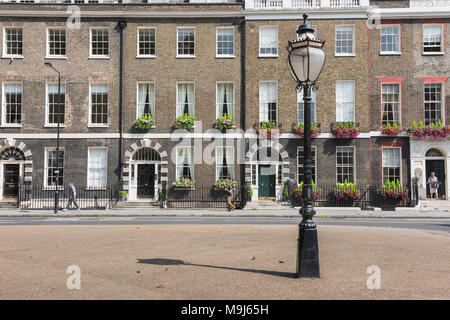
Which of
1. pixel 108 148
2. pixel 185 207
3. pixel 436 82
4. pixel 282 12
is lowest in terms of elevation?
pixel 185 207

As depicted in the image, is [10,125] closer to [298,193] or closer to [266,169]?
[266,169]

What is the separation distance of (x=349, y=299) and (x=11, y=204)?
23.7m

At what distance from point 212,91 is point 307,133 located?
18.5 meters

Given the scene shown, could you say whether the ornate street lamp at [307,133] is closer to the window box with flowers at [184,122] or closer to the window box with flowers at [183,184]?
the window box with flowers at [184,122]

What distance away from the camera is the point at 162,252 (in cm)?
853

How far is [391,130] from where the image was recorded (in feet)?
78.2

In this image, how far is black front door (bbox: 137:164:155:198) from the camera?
80.3ft

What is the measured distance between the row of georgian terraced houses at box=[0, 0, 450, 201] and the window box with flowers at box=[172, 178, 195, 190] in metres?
0.45

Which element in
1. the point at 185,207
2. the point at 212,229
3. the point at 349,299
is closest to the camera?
the point at 349,299

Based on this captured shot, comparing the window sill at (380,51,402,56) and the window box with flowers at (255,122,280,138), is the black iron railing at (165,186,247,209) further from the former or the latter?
the window sill at (380,51,402,56)

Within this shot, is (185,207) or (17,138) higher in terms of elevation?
(17,138)

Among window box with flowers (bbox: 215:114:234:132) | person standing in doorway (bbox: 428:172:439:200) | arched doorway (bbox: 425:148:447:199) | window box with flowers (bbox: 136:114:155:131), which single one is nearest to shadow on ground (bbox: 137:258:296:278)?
window box with flowers (bbox: 215:114:234:132)
